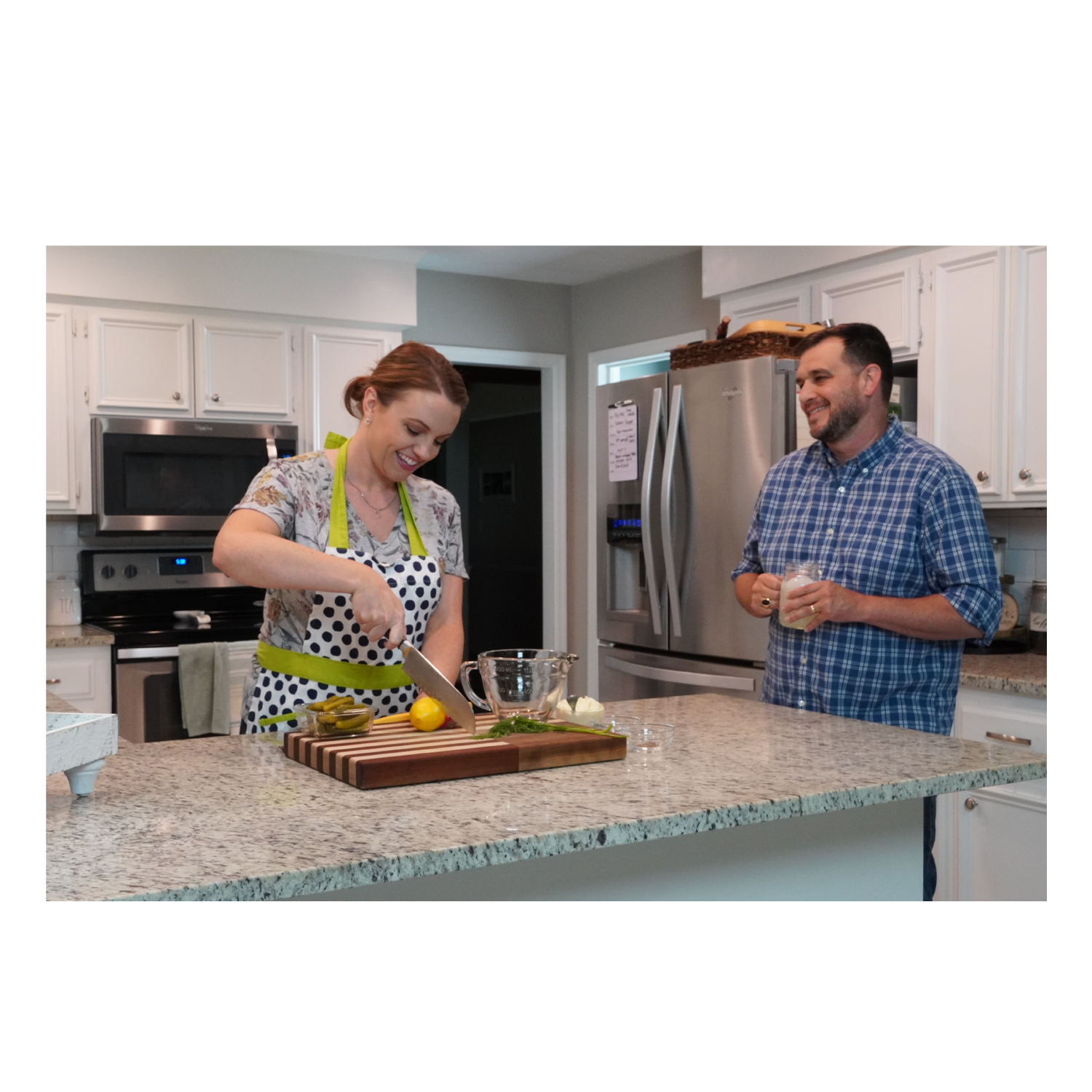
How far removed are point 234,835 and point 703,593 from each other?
8.23 feet

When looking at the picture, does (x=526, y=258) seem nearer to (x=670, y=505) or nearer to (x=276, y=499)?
(x=670, y=505)

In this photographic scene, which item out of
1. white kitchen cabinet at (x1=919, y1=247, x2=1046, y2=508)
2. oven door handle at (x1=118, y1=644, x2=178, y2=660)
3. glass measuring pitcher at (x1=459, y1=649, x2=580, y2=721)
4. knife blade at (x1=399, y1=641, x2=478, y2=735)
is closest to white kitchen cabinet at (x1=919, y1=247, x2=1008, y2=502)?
white kitchen cabinet at (x1=919, y1=247, x2=1046, y2=508)

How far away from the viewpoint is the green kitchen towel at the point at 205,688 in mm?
3643

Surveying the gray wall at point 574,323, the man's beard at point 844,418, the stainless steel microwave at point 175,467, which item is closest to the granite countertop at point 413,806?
the man's beard at point 844,418

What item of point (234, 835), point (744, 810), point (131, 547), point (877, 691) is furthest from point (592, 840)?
point (131, 547)

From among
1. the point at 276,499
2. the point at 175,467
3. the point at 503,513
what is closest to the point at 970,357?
the point at 276,499

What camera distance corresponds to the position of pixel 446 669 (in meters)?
2.03

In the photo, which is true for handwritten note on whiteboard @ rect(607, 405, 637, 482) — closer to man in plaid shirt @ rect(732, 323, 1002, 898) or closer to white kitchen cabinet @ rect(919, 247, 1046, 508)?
white kitchen cabinet @ rect(919, 247, 1046, 508)

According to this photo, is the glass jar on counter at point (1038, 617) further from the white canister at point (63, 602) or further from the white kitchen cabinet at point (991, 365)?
the white canister at point (63, 602)

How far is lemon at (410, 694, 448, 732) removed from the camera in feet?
5.26

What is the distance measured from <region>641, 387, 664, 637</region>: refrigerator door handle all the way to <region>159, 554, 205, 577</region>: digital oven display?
170 cm

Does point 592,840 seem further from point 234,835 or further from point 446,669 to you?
point 446,669

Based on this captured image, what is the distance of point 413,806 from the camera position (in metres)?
1.31

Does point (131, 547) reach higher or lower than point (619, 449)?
lower
